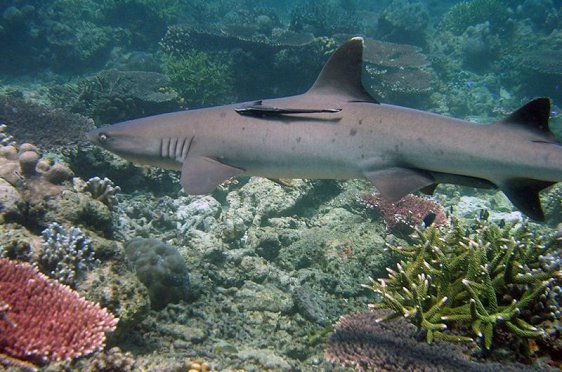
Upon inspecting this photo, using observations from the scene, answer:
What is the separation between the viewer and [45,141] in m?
7.84

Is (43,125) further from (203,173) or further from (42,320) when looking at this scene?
(42,320)

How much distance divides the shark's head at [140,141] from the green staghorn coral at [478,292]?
Answer: 278cm

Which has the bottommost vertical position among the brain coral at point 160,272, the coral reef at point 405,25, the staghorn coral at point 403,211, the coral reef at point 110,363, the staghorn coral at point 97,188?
the brain coral at point 160,272

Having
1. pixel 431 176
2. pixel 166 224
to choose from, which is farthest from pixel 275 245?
pixel 431 176

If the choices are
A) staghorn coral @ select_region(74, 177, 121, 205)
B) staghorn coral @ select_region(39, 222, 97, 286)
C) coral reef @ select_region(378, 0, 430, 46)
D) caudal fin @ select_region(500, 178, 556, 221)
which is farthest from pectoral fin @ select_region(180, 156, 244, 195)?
coral reef @ select_region(378, 0, 430, 46)

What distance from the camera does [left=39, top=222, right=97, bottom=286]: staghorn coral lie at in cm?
364

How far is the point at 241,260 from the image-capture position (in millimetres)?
5906

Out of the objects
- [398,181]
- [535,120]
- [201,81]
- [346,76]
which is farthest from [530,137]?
[201,81]

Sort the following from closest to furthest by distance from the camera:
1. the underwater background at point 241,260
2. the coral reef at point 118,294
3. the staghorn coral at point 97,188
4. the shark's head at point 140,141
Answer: the underwater background at point 241,260
the coral reef at point 118,294
the shark's head at point 140,141
the staghorn coral at point 97,188

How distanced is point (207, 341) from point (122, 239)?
Result: 2.40 m

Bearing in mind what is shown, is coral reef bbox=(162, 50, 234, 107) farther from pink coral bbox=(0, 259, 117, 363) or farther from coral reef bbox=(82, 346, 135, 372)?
coral reef bbox=(82, 346, 135, 372)

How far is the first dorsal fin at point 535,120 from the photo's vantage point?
2.91 metres

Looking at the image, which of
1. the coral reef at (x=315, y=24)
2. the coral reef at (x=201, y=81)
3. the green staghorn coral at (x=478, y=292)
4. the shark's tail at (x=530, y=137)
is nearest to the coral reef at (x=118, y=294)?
the green staghorn coral at (x=478, y=292)

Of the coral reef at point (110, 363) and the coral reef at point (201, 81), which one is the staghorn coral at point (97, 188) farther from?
the coral reef at point (201, 81)
